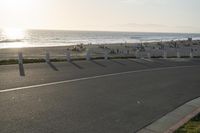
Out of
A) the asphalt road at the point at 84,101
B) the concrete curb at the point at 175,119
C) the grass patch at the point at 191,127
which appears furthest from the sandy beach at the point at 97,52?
the grass patch at the point at 191,127

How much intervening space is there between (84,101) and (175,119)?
264cm

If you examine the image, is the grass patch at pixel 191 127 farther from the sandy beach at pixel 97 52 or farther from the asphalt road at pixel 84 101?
the sandy beach at pixel 97 52

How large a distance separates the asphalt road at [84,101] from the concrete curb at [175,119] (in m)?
0.21

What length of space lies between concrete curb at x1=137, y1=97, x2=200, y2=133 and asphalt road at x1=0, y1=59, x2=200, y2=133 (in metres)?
0.21

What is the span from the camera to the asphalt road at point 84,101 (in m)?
6.28

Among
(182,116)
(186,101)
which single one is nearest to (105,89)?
(186,101)

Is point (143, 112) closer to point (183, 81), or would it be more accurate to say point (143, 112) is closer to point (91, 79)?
point (91, 79)

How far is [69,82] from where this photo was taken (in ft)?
38.5

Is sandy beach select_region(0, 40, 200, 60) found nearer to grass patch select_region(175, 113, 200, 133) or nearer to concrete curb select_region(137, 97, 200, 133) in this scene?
concrete curb select_region(137, 97, 200, 133)

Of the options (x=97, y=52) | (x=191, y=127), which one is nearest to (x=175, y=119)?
(x=191, y=127)

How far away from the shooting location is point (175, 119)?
7113mm

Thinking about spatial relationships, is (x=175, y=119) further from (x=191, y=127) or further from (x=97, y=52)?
(x=97, y=52)

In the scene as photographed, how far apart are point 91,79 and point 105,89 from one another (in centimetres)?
238

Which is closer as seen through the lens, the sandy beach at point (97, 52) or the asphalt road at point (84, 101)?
the asphalt road at point (84, 101)
